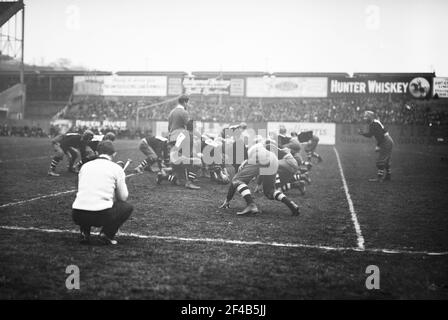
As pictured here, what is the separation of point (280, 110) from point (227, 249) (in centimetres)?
4484

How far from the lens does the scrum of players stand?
9164 mm

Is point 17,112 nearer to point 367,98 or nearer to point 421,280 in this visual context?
point 367,98

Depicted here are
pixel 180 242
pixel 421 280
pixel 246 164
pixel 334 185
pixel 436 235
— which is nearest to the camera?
pixel 421 280

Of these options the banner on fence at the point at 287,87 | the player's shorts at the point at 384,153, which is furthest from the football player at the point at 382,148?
the banner on fence at the point at 287,87

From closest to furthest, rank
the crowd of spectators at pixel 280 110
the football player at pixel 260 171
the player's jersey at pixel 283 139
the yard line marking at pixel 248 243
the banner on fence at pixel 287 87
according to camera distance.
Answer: the yard line marking at pixel 248 243 → the football player at pixel 260 171 → the player's jersey at pixel 283 139 → the crowd of spectators at pixel 280 110 → the banner on fence at pixel 287 87

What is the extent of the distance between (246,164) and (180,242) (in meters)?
3.04

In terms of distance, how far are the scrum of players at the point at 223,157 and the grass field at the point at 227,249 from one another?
601 mm

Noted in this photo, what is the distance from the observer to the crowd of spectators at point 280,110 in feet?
152

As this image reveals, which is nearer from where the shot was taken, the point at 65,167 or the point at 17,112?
the point at 65,167

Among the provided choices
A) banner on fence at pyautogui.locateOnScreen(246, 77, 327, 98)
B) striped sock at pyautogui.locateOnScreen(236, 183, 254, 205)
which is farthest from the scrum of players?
banner on fence at pyautogui.locateOnScreen(246, 77, 327, 98)

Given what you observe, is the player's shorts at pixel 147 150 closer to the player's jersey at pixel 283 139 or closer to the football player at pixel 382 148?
the player's jersey at pixel 283 139

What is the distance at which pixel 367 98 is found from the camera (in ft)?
164
